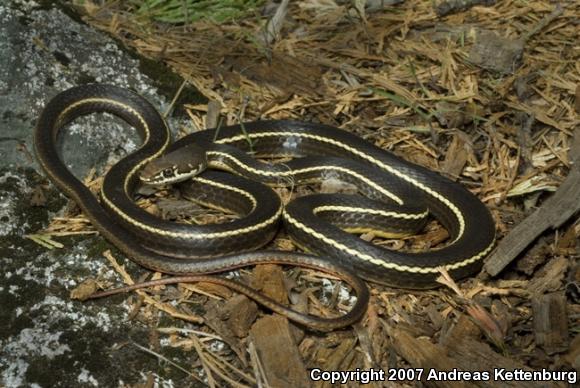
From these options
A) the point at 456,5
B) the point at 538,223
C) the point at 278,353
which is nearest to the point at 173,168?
the point at 278,353

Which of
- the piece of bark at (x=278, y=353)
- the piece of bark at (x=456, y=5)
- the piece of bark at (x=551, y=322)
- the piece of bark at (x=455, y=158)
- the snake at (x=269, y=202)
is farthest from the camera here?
the piece of bark at (x=456, y=5)

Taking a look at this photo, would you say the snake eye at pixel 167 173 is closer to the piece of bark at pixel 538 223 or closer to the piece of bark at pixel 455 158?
the piece of bark at pixel 455 158

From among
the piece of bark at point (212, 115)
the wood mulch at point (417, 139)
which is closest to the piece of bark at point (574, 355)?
the wood mulch at point (417, 139)

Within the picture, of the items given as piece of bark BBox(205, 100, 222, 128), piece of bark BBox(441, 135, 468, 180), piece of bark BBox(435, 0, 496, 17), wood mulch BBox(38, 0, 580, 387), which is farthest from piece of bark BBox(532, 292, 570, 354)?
piece of bark BBox(435, 0, 496, 17)

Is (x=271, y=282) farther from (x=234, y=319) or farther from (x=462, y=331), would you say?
(x=462, y=331)

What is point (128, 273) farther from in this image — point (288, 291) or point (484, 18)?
point (484, 18)

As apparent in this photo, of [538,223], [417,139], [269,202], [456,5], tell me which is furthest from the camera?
[456,5]
